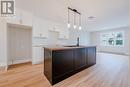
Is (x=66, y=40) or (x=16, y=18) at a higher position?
(x=16, y=18)

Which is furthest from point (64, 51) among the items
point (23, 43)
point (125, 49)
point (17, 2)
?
point (125, 49)

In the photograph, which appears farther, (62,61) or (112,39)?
(112,39)

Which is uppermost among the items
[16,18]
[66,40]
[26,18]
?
[26,18]

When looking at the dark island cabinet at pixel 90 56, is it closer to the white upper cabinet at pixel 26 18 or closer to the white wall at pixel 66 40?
the white wall at pixel 66 40

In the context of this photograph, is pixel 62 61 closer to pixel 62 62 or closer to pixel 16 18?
pixel 62 62

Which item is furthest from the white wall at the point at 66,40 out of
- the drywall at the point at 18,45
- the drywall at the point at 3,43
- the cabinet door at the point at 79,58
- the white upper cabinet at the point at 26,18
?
the cabinet door at the point at 79,58

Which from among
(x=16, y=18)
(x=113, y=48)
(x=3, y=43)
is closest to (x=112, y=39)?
(x=113, y=48)

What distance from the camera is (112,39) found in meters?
9.41

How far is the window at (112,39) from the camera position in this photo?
29.0 ft

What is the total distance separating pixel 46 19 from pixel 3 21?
228 centimetres

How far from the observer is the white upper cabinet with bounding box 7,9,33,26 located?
3791 millimetres

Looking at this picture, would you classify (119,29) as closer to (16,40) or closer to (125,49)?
(125,49)

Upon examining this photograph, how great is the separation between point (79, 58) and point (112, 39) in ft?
24.1

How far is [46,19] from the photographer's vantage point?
A: 211 inches
